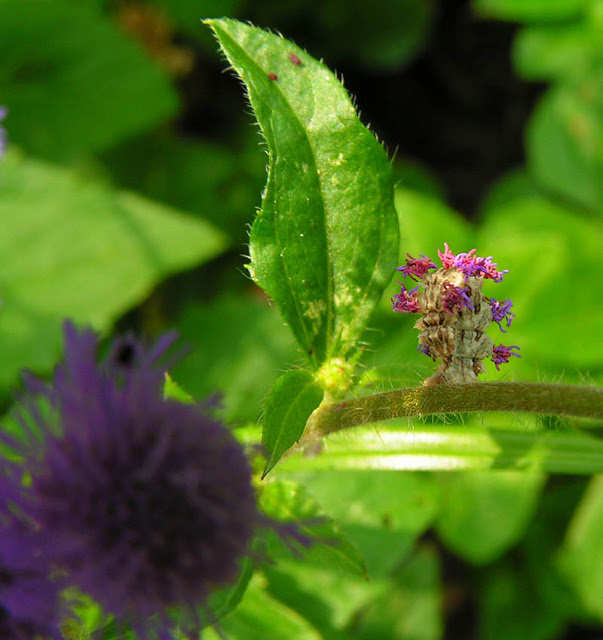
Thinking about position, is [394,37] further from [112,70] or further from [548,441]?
[548,441]

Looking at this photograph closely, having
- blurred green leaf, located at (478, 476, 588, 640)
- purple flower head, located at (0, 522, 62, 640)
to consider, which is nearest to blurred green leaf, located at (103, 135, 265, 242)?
blurred green leaf, located at (478, 476, 588, 640)

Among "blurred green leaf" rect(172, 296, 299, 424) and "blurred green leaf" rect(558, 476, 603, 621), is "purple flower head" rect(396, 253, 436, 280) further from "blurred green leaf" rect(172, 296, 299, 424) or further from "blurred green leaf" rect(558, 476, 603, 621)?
"blurred green leaf" rect(558, 476, 603, 621)

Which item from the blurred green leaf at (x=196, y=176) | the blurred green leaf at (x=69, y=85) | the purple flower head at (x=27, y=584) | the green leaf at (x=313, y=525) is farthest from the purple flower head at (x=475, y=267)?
the blurred green leaf at (x=69, y=85)

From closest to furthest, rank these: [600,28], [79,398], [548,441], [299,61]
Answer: [79,398] < [299,61] < [548,441] < [600,28]

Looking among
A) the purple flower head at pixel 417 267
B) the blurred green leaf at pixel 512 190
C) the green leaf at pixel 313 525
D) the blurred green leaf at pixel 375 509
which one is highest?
the blurred green leaf at pixel 512 190

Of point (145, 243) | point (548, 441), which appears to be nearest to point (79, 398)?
point (548, 441)

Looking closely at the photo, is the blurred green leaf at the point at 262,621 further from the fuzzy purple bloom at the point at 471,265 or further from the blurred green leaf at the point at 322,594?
the fuzzy purple bloom at the point at 471,265

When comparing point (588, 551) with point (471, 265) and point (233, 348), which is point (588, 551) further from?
point (471, 265)
